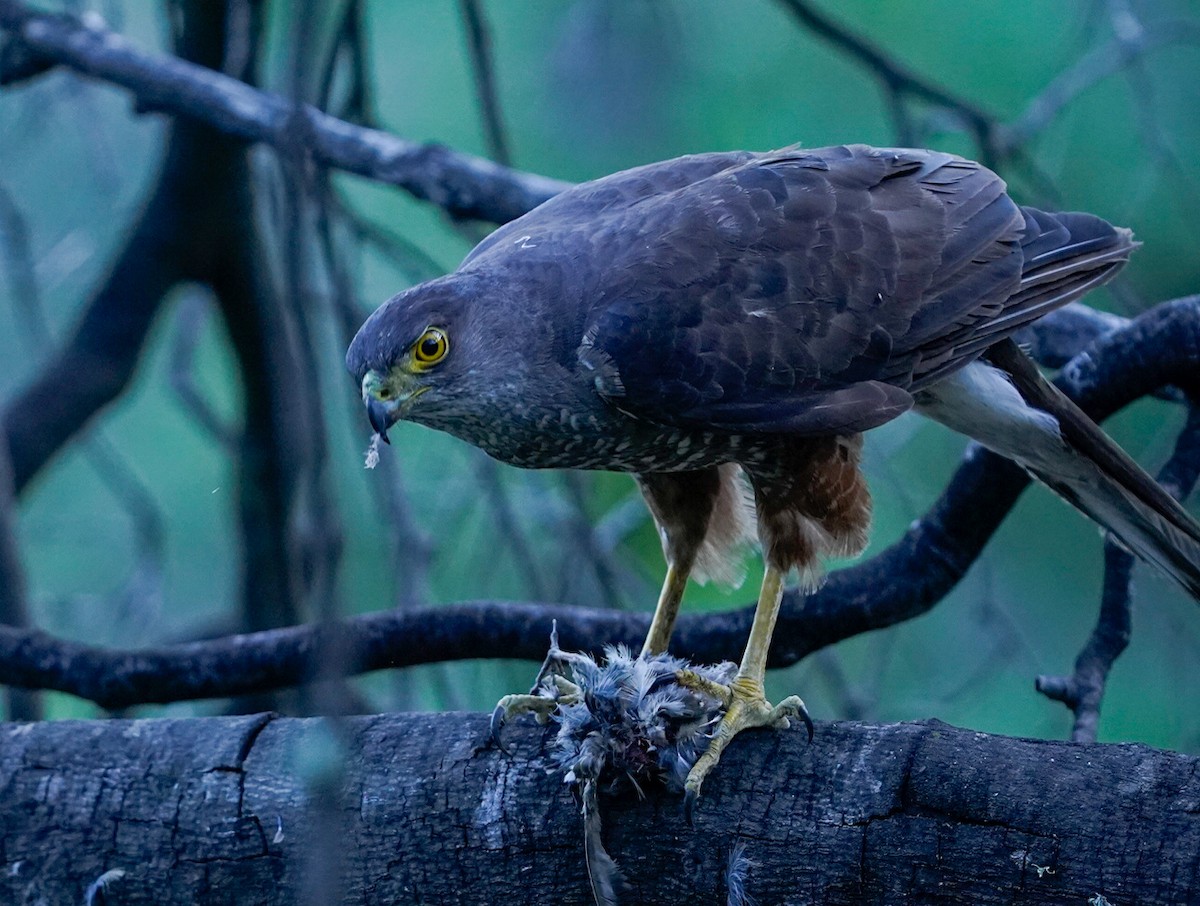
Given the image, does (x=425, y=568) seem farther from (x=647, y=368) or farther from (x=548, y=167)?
(x=548, y=167)

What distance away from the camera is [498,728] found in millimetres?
1942

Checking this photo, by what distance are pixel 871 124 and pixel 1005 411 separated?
3.60 meters

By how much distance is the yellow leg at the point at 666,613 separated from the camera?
101 inches

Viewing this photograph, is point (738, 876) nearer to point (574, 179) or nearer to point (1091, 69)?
point (1091, 69)

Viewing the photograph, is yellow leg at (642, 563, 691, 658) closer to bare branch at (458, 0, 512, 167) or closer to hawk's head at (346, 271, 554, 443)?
hawk's head at (346, 271, 554, 443)

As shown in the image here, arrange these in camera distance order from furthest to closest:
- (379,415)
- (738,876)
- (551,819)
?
(379,415), (551,819), (738,876)

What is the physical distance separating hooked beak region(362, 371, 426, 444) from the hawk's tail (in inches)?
45.1

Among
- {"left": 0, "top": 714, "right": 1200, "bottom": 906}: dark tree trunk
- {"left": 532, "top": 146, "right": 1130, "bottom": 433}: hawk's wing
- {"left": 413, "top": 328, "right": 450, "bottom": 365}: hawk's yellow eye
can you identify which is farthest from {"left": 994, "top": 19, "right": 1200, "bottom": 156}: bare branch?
{"left": 0, "top": 714, "right": 1200, "bottom": 906}: dark tree trunk

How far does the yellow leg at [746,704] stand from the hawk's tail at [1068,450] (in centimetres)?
65

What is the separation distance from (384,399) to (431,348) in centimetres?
13

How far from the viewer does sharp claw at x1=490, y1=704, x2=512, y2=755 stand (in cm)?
191

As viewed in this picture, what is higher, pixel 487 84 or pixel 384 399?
pixel 487 84

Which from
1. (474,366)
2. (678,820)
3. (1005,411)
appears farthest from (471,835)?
(1005,411)

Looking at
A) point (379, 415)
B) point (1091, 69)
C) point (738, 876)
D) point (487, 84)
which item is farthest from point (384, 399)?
point (1091, 69)
